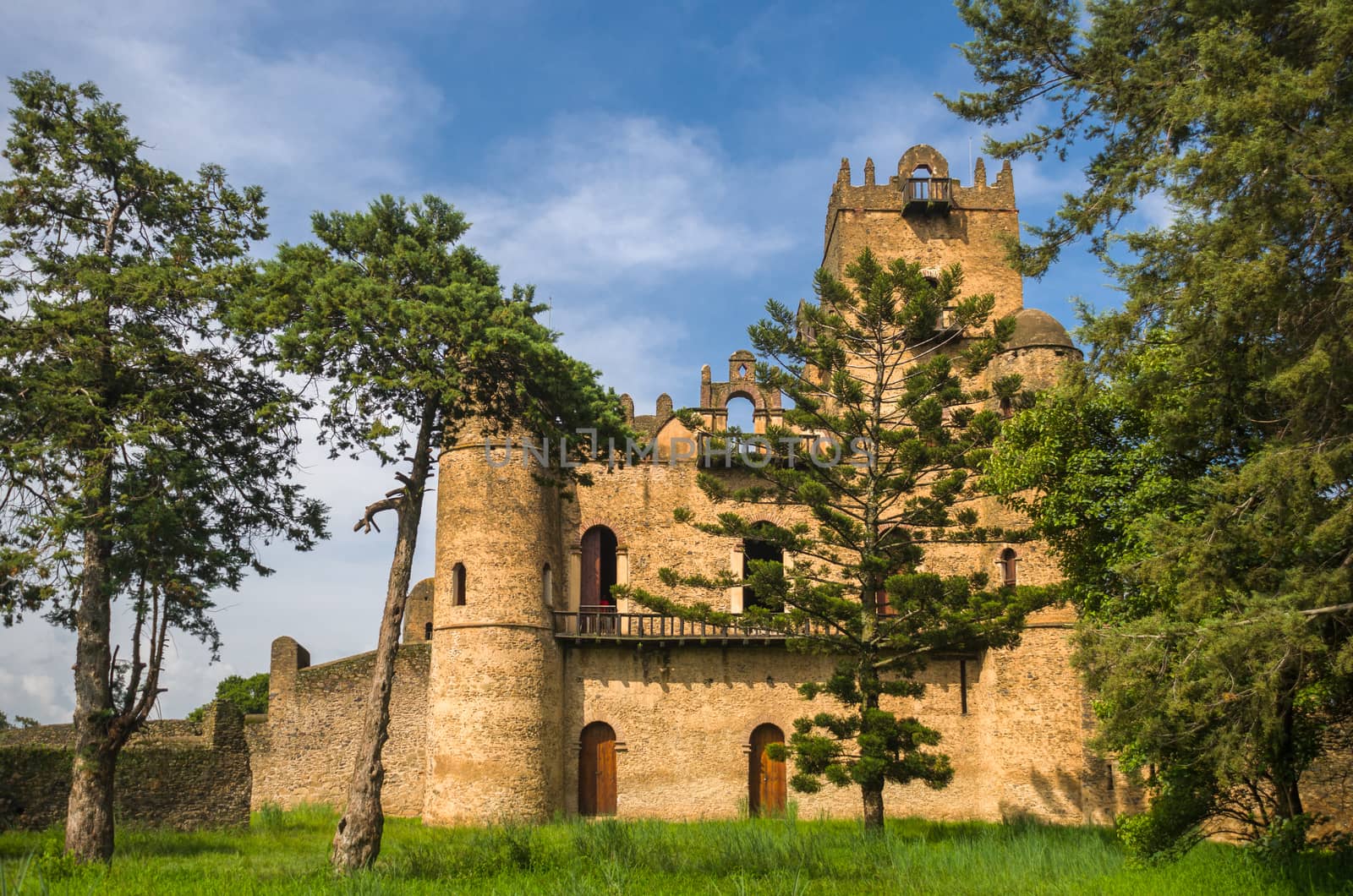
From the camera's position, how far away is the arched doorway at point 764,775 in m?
21.6

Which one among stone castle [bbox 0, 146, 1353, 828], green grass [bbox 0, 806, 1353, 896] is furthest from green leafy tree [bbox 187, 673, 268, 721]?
green grass [bbox 0, 806, 1353, 896]

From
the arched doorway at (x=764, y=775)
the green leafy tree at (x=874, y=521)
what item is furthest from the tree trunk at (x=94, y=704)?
the arched doorway at (x=764, y=775)

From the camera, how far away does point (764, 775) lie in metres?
21.8

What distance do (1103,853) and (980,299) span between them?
833 cm

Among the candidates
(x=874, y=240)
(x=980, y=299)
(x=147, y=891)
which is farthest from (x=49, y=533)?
(x=874, y=240)

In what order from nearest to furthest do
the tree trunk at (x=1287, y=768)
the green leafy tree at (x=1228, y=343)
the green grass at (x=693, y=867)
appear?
the green leafy tree at (x=1228, y=343)
the green grass at (x=693, y=867)
the tree trunk at (x=1287, y=768)

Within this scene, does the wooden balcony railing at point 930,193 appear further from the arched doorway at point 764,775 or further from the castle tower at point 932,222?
the arched doorway at point 764,775

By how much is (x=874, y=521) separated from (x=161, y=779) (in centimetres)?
1352

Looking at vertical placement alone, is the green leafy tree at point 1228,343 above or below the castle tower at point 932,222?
below

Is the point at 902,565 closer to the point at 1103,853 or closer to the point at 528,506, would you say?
the point at 1103,853

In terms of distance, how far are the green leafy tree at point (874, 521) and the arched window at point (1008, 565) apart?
4.18 meters

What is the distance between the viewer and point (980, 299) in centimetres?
1733

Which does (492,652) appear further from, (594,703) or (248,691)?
(248,691)

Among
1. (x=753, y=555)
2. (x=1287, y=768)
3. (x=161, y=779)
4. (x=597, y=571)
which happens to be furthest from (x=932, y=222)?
(x=161, y=779)
